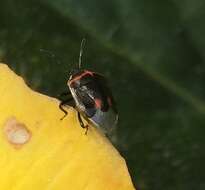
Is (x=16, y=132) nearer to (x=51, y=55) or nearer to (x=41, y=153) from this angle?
(x=41, y=153)

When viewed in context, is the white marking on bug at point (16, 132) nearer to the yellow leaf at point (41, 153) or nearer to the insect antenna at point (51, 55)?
the yellow leaf at point (41, 153)

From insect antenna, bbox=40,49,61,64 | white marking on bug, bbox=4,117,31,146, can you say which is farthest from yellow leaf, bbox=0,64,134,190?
insect antenna, bbox=40,49,61,64

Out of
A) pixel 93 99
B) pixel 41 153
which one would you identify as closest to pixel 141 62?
pixel 93 99

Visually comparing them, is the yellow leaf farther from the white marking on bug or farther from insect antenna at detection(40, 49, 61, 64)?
insect antenna at detection(40, 49, 61, 64)

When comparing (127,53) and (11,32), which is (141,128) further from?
(11,32)

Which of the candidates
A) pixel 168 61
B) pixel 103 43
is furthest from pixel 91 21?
pixel 168 61

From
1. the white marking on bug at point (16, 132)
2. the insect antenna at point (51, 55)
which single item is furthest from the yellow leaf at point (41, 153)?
the insect antenna at point (51, 55)
